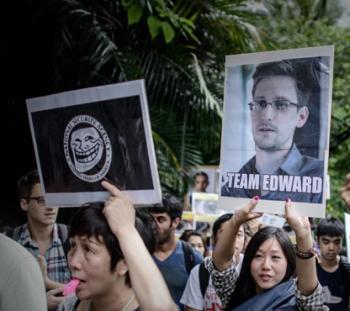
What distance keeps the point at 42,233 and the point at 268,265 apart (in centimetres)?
134

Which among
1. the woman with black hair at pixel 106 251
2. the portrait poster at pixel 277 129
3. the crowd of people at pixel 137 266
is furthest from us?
the portrait poster at pixel 277 129

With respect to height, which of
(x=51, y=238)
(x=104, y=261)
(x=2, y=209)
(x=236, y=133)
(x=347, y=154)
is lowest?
(x=347, y=154)

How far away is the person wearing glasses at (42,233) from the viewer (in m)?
3.59

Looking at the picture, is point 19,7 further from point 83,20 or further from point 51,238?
point 51,238

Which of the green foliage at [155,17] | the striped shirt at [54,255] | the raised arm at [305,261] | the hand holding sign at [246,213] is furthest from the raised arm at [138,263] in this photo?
the green foliage at [155,17]

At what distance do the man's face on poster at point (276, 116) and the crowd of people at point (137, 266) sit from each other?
224 mm

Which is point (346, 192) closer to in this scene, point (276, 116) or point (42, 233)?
point (276, 116)

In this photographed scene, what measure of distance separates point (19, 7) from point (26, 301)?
5587 mm

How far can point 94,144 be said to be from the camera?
2.54 m

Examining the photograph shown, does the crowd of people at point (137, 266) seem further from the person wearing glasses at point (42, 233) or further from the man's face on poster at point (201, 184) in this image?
the man's face on poster at point (201, 184)

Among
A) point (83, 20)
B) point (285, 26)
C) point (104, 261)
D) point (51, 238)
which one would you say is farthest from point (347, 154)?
point (104, 261)

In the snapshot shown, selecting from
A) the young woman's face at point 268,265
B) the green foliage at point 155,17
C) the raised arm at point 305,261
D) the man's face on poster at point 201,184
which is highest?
the green foliage at point 155,17

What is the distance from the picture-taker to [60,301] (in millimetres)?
2934

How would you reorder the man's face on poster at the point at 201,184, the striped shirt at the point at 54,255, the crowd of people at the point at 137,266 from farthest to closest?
1. the man's face on poster at the point at 201,184
2. the striped shirt at the point at 54,255
3. the crowd of people at the point at 137,266
